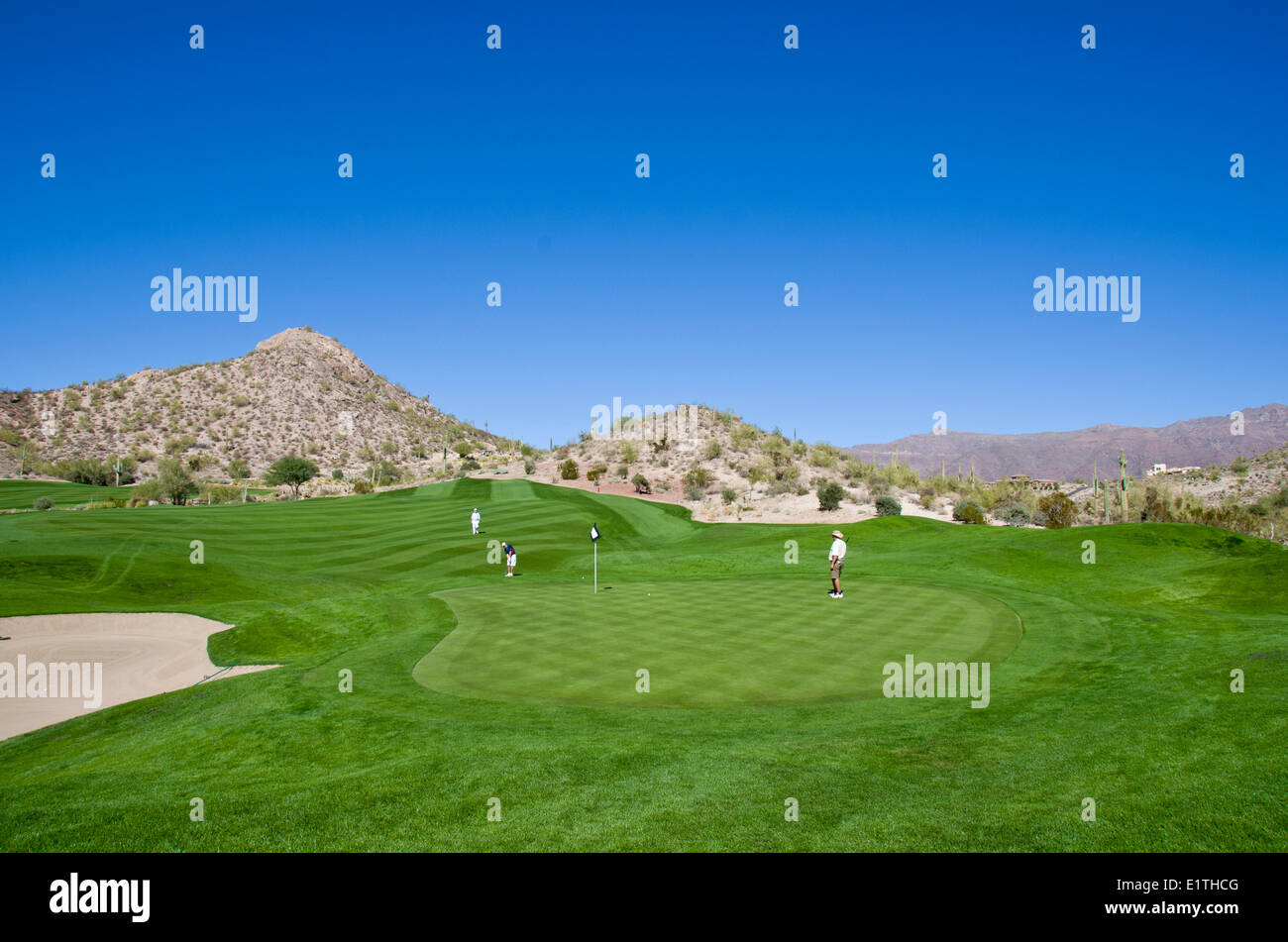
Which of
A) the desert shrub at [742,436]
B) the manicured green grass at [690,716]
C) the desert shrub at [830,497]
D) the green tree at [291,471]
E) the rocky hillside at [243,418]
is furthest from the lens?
the rocky hillside at [243,418]

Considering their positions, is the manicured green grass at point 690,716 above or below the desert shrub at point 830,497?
below

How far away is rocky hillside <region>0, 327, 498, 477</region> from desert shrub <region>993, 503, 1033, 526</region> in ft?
219

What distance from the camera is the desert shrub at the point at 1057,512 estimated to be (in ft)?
157

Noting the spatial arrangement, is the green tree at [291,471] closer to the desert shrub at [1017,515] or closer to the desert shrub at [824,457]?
the desert shrub at [824,457]

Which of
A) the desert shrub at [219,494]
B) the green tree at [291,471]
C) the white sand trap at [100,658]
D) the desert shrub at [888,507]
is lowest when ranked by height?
the white sand trap at [100,658]

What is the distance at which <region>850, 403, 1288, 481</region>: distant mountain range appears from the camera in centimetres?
13762

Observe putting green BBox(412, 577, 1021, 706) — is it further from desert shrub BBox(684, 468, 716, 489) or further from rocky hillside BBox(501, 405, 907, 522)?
desert shrub BBox(684, 468, 716, 489)

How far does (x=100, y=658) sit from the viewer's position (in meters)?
15.3

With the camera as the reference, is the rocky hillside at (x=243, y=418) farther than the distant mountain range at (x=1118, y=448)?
No

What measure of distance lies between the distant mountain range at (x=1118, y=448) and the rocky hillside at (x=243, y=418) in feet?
278

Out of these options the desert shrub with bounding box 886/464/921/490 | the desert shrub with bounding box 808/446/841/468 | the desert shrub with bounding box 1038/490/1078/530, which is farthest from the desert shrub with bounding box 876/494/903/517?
the desert shrub with bounding box 808/446/841/468

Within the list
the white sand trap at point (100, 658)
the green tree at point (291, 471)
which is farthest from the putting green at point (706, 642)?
the green tree at point (291, 471)

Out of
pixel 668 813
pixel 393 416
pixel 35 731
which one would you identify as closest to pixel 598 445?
pixel 393 416

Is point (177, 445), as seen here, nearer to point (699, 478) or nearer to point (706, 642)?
point (699, 478)
